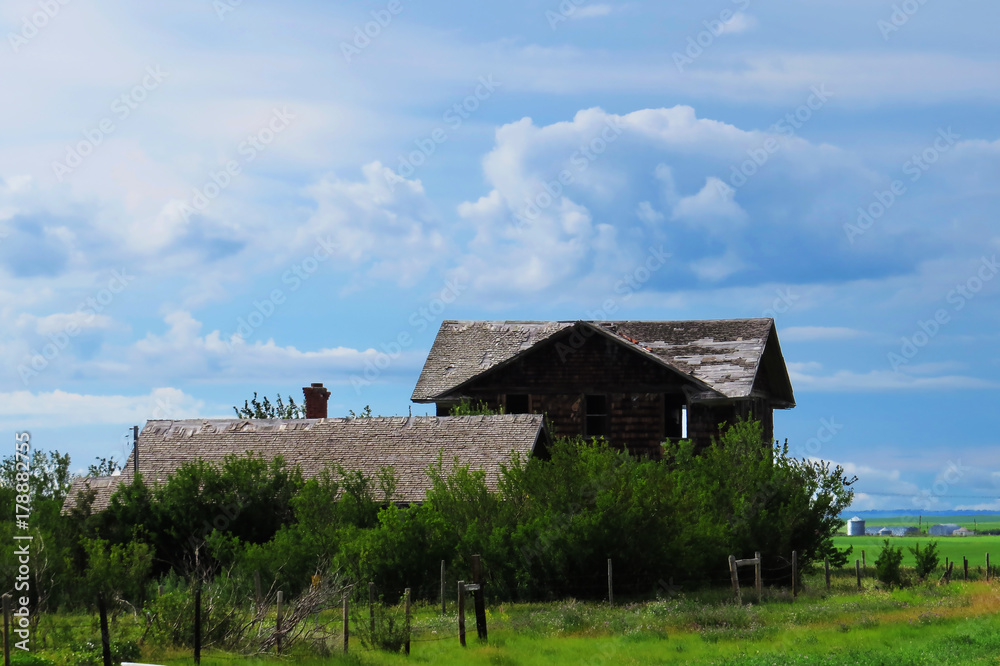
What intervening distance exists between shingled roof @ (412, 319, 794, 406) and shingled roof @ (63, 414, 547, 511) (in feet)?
22.0

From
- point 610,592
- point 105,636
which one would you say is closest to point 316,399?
point 610,592

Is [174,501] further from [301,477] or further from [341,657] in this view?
[341,657]

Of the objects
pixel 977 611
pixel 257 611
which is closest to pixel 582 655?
pixel 257 611

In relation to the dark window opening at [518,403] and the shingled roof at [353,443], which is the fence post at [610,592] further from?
the dark window opening at [518,403]

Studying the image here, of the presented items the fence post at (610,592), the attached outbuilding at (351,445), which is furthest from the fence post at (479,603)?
Result: the attached outbuilding at (351,445)

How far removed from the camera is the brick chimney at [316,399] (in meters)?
44.3

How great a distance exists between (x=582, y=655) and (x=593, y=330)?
21738 mm

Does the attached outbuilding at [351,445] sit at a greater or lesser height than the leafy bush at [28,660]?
greater

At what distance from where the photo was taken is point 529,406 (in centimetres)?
4041

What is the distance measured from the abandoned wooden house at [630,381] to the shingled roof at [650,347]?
5 cm

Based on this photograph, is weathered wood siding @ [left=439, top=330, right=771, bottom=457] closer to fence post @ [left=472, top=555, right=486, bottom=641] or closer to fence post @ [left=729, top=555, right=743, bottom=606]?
fence post @ [left=729, top=555, right=743, bottom=606]

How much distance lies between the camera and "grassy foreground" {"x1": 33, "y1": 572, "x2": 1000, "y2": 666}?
18.8m

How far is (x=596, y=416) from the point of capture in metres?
40.2

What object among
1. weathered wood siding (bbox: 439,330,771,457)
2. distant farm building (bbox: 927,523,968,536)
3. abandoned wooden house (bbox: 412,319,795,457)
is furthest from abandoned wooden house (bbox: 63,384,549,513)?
distant farm building (bbox: 927,523,968,536)
